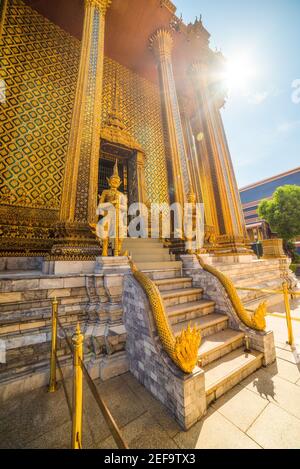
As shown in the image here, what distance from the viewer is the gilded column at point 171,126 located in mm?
6961

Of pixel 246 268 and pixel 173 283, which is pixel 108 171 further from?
pixel 246 268

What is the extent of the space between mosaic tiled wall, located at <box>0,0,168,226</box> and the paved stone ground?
14.9ft

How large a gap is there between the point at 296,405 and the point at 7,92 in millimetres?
9280

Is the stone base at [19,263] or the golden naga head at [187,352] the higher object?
the stone base at [19,263]

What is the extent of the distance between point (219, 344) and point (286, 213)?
15.0m

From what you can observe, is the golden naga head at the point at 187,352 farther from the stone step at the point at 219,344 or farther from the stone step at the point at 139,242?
the stone step at the point at 139,242

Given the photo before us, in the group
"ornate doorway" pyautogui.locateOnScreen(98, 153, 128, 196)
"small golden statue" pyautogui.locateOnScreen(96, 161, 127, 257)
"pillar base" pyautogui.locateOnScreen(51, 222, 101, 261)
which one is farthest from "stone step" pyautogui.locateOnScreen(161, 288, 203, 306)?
"ornate doorway" pyautogui.locateOnScreen(98, 153, 128, 196)

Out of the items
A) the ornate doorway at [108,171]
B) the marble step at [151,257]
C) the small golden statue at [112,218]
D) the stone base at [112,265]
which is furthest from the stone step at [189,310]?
the ornate doorway at [108,171]

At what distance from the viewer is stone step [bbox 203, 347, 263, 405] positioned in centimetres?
210

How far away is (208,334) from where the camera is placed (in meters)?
3.03

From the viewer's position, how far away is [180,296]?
358 cm

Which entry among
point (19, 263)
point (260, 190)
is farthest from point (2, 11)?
point (260, 190)

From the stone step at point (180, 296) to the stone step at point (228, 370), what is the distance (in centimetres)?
112
